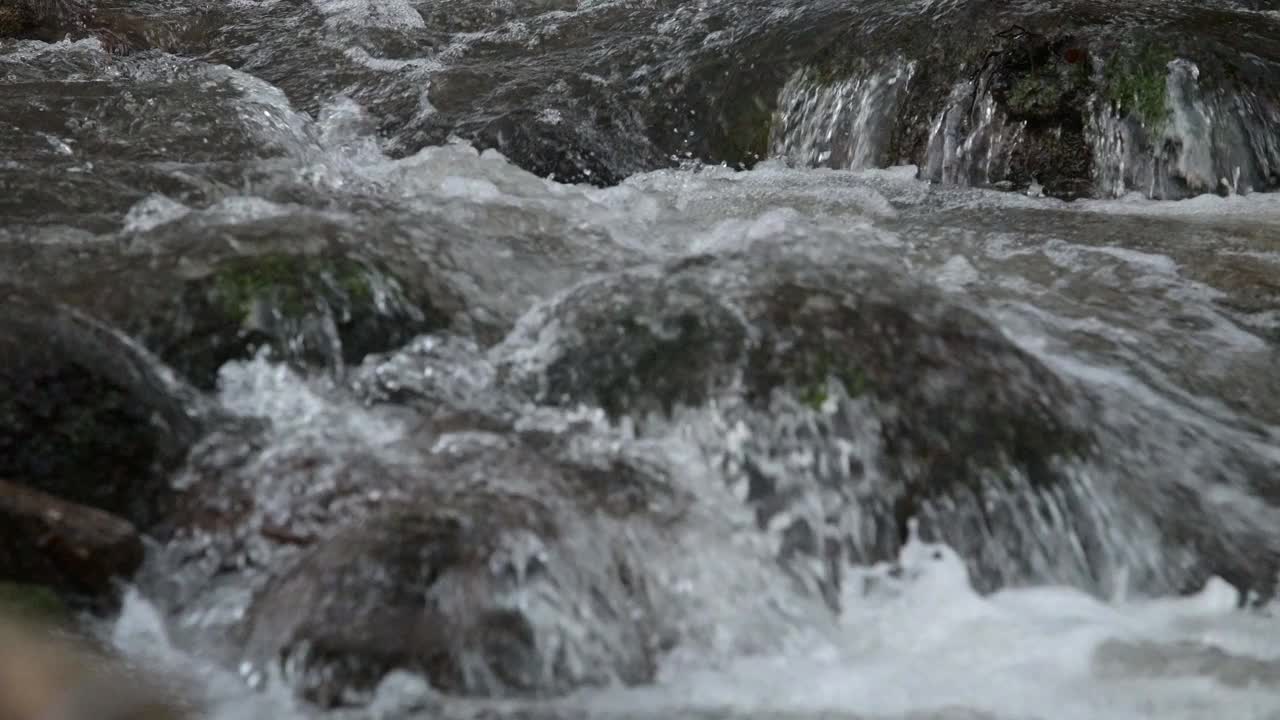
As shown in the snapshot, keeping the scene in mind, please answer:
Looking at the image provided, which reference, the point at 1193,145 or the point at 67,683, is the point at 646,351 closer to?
the point at 67,683

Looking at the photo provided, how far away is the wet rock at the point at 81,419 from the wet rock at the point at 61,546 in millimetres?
131

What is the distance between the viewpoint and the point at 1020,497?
→ 300 centimetres

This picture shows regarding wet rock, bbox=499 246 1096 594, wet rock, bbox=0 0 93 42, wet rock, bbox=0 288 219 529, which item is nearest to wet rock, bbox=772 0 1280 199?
wet rock, bbox=499 246 1096 594

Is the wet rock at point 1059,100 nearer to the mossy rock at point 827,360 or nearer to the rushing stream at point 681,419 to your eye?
the rushing stream at point 681,419

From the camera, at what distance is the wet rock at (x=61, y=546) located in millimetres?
Result: 2705

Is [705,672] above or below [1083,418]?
below

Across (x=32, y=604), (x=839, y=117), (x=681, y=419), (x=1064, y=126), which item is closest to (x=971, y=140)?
(x=1064, y=126)

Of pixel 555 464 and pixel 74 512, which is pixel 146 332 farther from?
pixel 555 464

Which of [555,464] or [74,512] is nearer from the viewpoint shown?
[74,512]

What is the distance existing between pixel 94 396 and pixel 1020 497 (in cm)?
207

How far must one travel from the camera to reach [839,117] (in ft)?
19.5

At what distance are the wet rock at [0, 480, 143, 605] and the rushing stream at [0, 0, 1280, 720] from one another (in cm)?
1

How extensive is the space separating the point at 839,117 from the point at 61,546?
160 inches

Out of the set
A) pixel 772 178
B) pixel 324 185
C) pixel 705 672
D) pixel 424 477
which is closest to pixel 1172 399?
pixel 705 672
